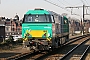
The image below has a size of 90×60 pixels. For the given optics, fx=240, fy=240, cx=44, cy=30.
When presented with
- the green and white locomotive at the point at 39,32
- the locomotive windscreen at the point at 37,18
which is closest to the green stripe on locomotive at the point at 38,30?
the green and white locomotive at the point at 39,32

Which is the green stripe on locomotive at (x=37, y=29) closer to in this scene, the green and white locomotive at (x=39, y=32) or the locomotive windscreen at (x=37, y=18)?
the green and white locomotive at (x=39, y=32)

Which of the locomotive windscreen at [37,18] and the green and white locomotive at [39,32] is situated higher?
the locomotive windscreen at [37,18]

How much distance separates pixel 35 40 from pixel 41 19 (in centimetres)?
170

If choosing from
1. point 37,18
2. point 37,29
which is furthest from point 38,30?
point 37,18

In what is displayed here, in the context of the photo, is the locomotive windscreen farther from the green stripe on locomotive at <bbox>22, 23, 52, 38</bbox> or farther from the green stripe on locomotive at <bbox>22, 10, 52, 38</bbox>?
the green stripe on locomotive at <bbox>22, 23, 52, 38</bbox>

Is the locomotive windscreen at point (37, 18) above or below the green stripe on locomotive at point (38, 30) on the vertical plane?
A: above

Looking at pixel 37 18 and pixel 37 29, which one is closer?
pixel 37 29

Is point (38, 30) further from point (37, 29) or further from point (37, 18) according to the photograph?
point (37, 18)

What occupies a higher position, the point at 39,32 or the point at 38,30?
the point at 38,30

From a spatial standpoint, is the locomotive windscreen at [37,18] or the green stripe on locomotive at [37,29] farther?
the locomotive windscreen at [37,18]

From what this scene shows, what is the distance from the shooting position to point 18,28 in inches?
3962

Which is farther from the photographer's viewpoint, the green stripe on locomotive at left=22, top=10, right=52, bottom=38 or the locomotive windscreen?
the locomotive windscreen

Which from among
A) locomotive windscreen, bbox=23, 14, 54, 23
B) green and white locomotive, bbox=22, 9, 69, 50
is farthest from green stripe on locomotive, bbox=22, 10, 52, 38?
locomotive windscreen, bbox=23, 14, 54, 23

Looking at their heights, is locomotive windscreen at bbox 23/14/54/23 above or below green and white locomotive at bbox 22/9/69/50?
above
